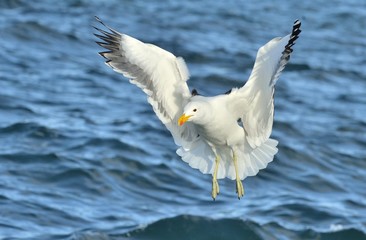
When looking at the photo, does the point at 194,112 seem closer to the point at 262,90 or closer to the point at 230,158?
the point at 262,90

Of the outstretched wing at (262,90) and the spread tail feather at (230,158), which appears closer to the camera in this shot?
the outstretched wing at (262,90)

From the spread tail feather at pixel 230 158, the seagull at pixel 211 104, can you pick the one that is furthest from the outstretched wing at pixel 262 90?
the spread tail feather at pixel 230 158

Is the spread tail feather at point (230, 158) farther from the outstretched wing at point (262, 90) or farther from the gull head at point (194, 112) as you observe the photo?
the gull head at point (194, 112)

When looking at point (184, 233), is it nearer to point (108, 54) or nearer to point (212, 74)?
point (108, 54)

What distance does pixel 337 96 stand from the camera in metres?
15.0

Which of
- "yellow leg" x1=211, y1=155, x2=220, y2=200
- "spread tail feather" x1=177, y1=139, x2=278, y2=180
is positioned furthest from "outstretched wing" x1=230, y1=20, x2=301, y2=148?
"yellow leg" x1=211, y1=155, x2=220, y2=200

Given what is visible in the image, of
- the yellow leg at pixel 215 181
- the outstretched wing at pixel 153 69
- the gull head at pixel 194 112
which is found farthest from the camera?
the yellow leg at pixel 215 181

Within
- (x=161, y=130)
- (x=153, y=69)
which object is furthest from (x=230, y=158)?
(x=161, y=130)

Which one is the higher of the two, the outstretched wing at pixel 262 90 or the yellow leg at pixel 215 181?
the outstretched wing at pixel 262 90

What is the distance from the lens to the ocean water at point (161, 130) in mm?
10383

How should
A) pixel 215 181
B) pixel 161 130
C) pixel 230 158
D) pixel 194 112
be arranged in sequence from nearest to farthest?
1. pixel 194 112
2. pixel 215 181
3. pixel 230 158
4. pixel 161 130

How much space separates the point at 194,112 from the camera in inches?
278

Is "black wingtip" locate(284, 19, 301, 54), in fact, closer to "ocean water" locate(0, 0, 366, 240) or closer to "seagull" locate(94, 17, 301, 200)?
"seagull" locate(94, 17, 301, 200)

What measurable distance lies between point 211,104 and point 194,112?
0.68 ft
